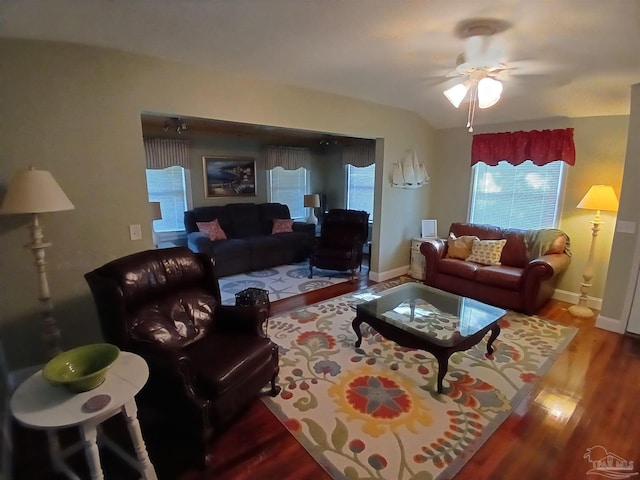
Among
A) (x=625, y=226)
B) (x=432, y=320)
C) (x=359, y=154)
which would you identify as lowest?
(x=432, y=320)

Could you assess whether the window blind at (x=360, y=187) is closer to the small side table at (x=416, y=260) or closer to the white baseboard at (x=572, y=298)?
the small side table at (x=416, y=260)

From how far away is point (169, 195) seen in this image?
5.41m

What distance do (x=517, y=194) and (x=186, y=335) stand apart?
4.48 meters

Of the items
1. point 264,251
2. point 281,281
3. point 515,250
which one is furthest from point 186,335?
point 515,250

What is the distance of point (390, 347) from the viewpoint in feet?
9.79

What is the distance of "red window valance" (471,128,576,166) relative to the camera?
3.92 metres

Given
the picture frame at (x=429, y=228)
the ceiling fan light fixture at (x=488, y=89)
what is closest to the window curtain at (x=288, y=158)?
the picture frame at (x=429, y=228)

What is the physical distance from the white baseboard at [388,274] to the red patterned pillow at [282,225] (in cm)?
183

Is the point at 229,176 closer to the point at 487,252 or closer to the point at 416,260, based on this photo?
the point at 416,260

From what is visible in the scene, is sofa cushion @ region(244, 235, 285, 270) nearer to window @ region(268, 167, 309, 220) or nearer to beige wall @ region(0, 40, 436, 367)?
window @ region(268, 167, 309, 220)

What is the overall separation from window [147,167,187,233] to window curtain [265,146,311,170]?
159 centimetres

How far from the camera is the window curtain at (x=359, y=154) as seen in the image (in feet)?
19.9

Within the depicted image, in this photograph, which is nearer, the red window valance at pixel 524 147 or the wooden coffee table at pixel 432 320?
the wooden coffee table at pixel 432 320

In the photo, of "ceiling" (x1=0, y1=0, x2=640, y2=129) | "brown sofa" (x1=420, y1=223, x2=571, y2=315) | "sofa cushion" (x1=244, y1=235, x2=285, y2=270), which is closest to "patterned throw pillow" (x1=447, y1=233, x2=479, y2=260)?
"brown sofa" (x1=420, y1=223, x2=571, y2=315)
